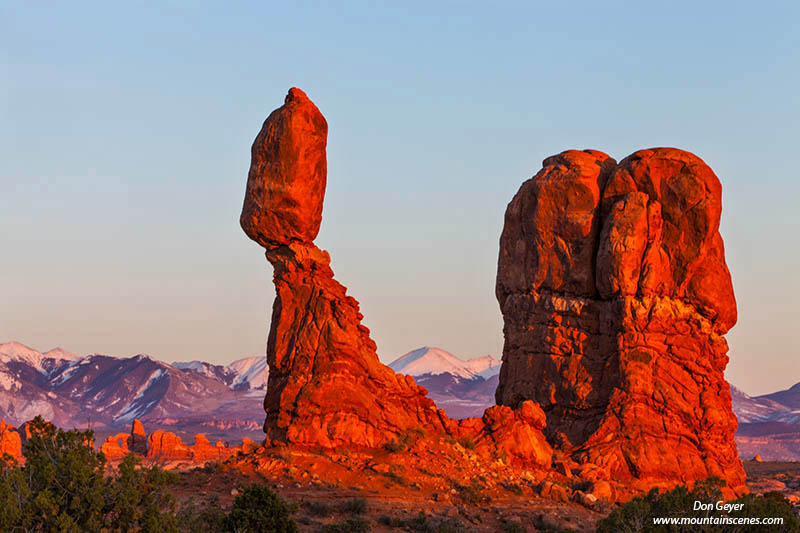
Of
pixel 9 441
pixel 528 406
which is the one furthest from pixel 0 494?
pixel 9 441

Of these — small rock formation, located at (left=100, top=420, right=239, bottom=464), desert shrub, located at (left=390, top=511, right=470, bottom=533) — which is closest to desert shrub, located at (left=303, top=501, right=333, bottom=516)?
desert shrub, located at (left=390, top=511, right=470, bottom=533)

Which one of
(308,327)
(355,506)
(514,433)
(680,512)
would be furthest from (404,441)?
(680,512)

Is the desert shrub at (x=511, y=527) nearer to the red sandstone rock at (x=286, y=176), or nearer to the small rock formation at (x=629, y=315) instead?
the small rock formation at (x=629, y=315)

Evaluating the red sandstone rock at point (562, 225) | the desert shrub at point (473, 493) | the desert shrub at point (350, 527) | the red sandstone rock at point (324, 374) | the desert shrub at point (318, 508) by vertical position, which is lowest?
the desert shrub at point (350, 527)

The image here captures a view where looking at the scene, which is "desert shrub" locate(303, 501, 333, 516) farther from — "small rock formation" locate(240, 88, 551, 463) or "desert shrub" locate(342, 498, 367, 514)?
"small rock formation" locate(240, 88, 551, 463)

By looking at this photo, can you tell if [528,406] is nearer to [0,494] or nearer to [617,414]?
[617,414]

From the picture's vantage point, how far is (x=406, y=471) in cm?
3145

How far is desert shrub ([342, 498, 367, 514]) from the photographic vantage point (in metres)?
28.4

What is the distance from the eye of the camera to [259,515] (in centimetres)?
2491

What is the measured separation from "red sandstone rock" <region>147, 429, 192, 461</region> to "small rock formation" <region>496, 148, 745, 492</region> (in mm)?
33543

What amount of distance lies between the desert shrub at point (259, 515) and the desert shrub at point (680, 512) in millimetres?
7376

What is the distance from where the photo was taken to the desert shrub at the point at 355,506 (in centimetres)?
2836

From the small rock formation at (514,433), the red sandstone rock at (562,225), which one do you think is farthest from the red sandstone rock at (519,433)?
the red sandstone rock at (562,225)

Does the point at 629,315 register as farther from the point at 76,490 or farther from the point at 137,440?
the point at 137,440
